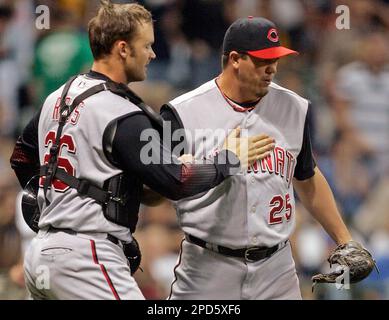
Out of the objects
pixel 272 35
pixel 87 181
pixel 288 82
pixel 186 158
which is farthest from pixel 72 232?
pixel 288 82

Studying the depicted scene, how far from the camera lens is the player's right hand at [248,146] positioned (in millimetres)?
3309

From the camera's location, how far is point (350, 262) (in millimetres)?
3572

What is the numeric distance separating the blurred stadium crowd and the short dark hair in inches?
83.3

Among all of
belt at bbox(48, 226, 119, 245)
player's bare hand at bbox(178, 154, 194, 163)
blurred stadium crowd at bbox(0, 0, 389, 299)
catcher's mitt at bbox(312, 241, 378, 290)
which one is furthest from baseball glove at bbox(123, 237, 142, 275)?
blurred stadium crowd at bbox(0, 0, 389, 299)

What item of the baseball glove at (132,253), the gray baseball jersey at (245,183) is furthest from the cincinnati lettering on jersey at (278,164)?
the baseball glove at (132,253)

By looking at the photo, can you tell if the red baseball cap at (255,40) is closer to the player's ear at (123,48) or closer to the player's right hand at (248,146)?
the player's right hand at (248,146)

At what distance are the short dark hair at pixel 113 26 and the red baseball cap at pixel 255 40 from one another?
0.42 m

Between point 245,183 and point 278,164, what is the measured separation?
0.15 meters

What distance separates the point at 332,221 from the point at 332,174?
2363 millimetres

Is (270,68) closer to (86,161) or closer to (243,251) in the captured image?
(243,251)

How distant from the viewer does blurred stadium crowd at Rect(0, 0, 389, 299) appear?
17.6ft

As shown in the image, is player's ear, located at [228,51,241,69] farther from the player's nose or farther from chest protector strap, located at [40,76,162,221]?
chest protector strap, located at [40,76,162,221]

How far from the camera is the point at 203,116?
3.56 metres
